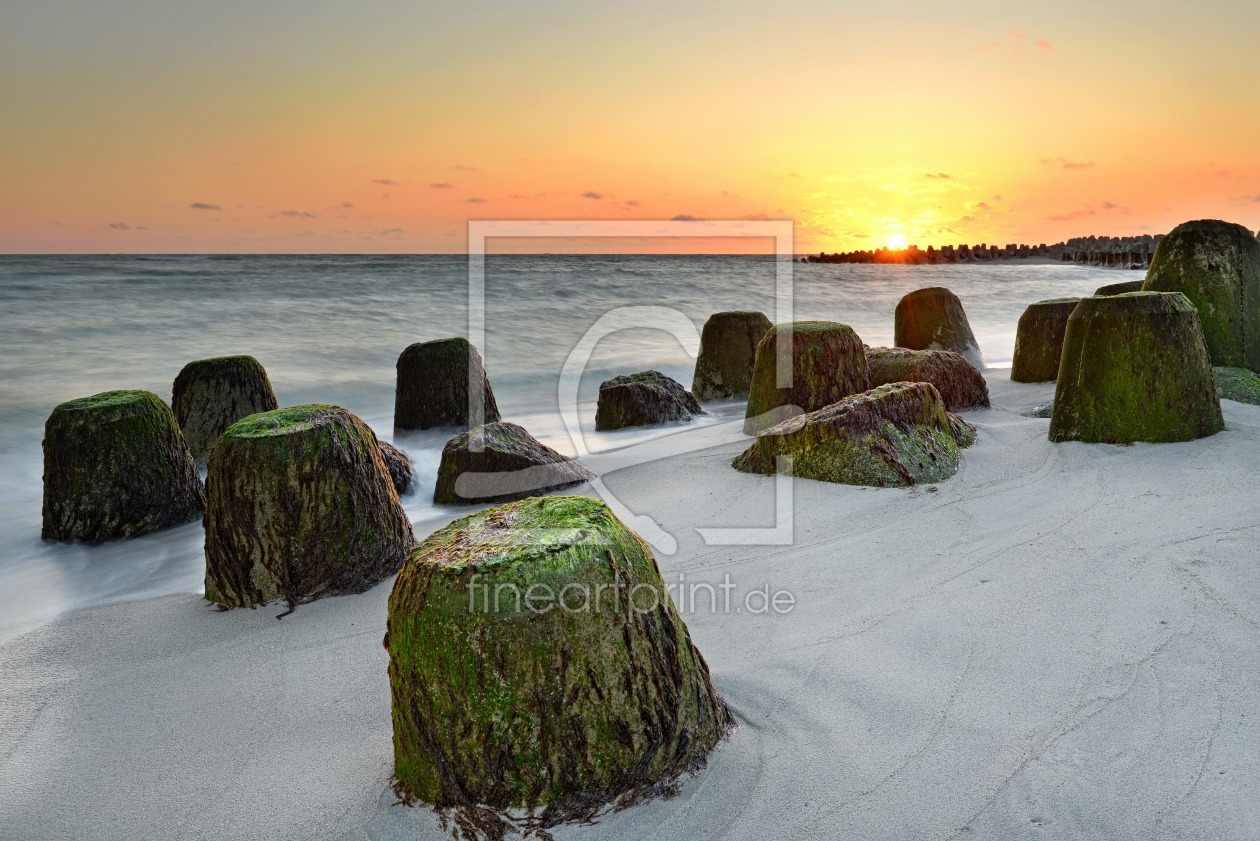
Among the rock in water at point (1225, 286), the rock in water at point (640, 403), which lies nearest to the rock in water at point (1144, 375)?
the rock in water at point (1225, 286)

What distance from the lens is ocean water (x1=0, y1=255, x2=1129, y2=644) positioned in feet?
15.6

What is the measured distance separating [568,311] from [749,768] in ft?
69.8

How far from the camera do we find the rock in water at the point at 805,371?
20.2 ft

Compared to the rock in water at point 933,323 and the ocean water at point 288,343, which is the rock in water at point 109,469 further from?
the rock in water at point 933,323

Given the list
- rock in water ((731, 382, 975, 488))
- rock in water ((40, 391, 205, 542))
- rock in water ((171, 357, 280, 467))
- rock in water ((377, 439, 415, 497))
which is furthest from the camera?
rock in water ((171, 357, 280, 467))

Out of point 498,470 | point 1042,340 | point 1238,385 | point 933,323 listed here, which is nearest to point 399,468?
point 498,470

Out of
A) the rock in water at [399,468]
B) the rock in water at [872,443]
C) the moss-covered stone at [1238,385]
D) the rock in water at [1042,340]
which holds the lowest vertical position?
the rock in water at [399,468]

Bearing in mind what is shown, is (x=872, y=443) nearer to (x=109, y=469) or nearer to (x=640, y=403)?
(x=640, y=403)

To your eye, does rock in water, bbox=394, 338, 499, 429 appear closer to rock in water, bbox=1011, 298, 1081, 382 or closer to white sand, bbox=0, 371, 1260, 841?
white sand, bbox=0, 371, 1260, 841

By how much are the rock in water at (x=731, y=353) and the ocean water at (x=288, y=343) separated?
307 mm

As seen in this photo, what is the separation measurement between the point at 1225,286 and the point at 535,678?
21.6 ft

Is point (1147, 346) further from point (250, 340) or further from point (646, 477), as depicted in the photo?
point (250, 340)

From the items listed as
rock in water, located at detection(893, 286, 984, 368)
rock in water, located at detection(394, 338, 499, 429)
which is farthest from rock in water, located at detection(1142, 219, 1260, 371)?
rock in water, located at detection(394, 338, 499, 429)

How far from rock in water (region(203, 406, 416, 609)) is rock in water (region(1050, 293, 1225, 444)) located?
401 centimetres
